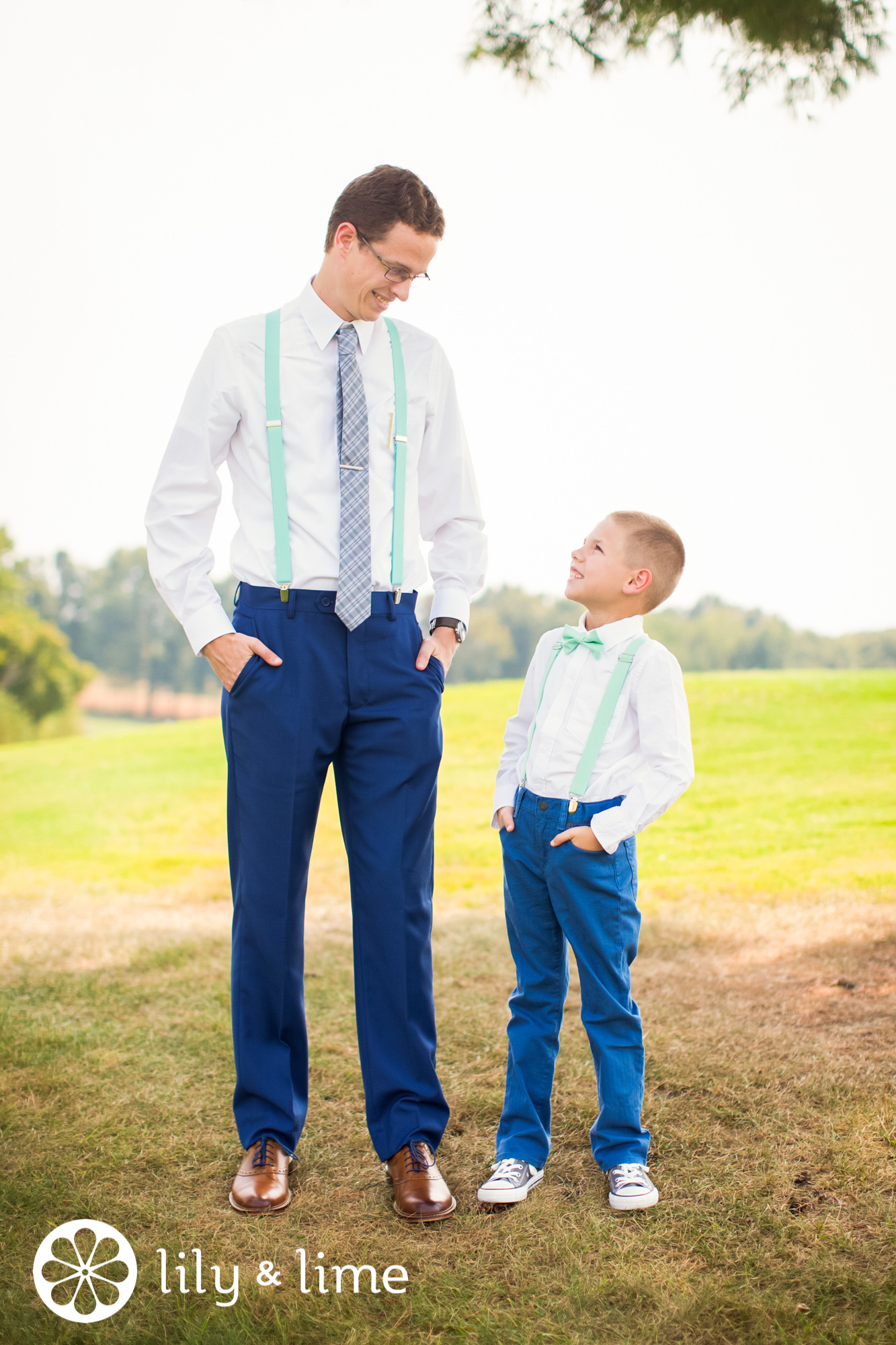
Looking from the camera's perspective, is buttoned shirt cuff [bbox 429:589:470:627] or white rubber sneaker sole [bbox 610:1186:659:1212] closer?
white rubber sneaker sole [bbox 610:1186:659:1212]

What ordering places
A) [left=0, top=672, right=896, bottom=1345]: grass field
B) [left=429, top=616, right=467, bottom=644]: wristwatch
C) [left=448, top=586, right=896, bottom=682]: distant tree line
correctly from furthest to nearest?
[left=448, top=586, right=896, bottom=682]: distant tree line, [left=429, top=616, right=467, bottom=644]: wristwatch, [left=0, top=672, right=896, bottom=1345]: grass field

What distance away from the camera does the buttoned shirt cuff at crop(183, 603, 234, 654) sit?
7.32 ft

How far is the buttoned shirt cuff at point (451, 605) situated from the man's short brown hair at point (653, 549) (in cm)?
41

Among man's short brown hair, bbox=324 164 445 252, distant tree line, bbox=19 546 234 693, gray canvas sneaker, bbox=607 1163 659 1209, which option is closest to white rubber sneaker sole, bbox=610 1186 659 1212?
gray canvas sneaker, bbox=607 1163 659 1209

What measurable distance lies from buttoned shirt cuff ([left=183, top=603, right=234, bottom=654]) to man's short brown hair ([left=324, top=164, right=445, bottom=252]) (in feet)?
2.81

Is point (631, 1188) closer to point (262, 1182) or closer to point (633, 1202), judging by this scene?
point (633, 1202)

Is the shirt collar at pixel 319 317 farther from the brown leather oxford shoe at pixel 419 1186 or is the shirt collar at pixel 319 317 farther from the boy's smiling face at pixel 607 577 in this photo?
the brown leather oxford shoe at pixel 419 1186

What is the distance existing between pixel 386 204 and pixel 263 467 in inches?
23.7

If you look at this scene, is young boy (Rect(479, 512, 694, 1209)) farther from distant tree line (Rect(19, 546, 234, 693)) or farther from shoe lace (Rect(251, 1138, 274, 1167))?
distant tree line (Rect(19, 546, 234, 693))

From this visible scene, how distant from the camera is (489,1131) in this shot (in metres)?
2.63

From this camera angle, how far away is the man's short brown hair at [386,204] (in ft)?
7.22

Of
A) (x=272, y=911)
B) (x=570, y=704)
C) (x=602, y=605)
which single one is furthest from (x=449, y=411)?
(x=272, y=911)

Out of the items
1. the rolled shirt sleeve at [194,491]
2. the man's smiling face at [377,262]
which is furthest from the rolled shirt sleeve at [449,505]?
the rolled shirt sleeve at [194,491]

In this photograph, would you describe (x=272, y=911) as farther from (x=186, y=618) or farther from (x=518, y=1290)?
(x=518, y=1290)
